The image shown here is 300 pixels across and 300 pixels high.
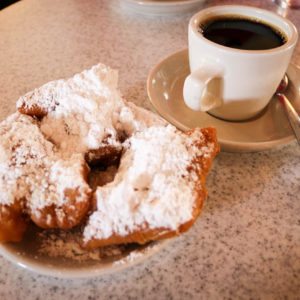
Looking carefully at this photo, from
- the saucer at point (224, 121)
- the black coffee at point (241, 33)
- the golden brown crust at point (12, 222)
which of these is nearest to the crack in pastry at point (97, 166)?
the golden brown crust at point (12, 222)

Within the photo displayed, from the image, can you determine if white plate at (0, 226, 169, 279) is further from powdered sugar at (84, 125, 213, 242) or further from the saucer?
the saucer

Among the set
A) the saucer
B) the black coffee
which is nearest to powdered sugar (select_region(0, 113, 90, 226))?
the saucer

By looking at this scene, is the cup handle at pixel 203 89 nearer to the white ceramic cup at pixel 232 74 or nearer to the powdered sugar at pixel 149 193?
the white ceramic cup at pixel 232 74

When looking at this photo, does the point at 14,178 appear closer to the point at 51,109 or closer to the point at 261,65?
the point at 51,109

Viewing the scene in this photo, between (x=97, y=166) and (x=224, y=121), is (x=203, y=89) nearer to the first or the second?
(x=224, y=121)

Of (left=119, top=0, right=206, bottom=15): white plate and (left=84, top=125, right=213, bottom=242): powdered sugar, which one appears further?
(left=119, top=0, right=206, bottom=15): white plate

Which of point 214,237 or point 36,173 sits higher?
point 36,173

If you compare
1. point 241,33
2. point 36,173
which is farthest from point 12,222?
point 241,33
